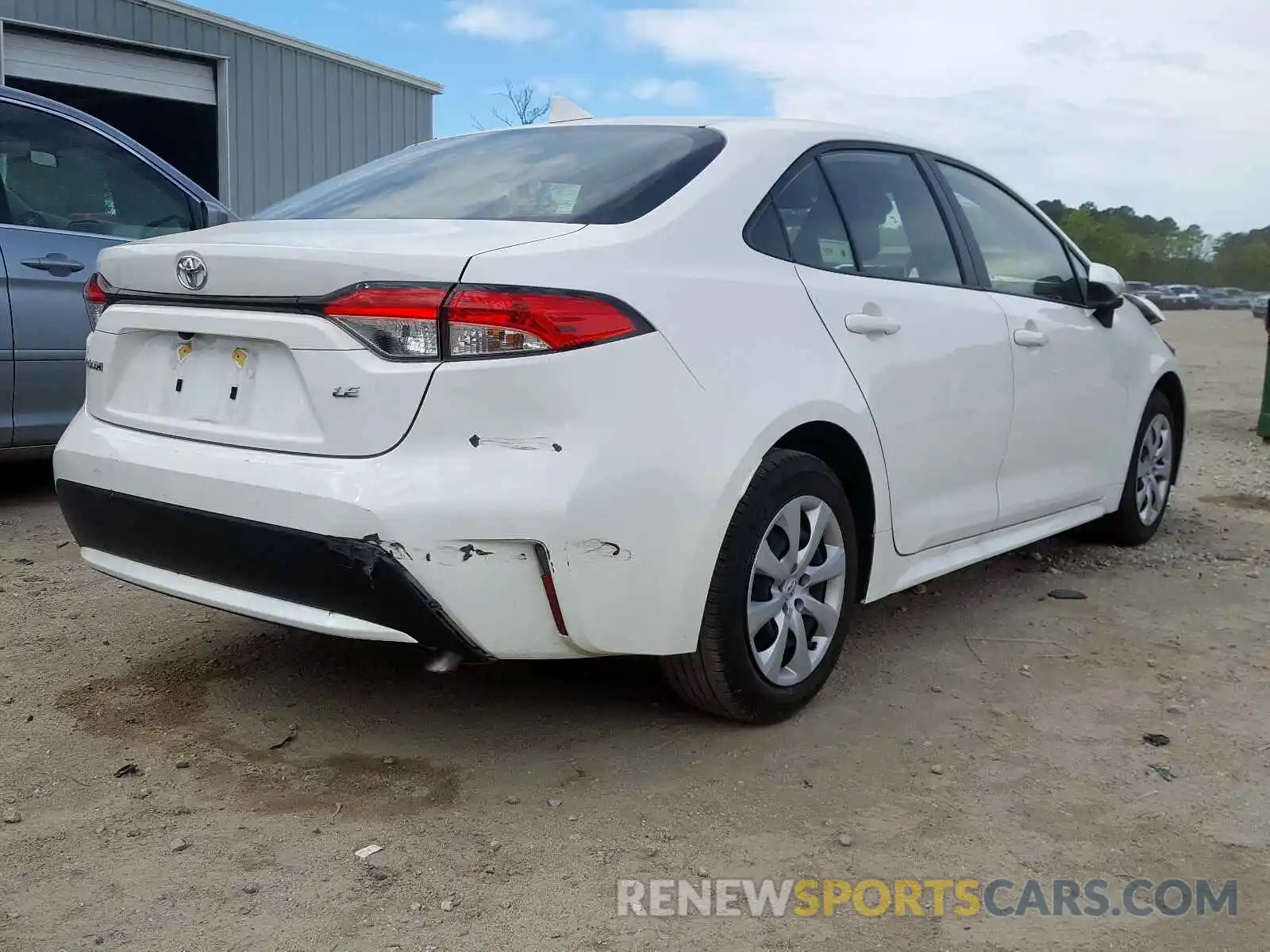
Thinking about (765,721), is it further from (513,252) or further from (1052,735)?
(513,252)

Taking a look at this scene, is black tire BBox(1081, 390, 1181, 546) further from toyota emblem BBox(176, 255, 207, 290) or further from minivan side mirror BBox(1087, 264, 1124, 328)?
toyota emblem BBox(176, 255, 207, 290)

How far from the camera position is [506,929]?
225cm

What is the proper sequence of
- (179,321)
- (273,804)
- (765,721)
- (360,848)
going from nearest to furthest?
(360,848) → (273,804) → (179,321) → (765,721)

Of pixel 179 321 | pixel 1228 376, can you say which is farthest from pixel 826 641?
pixel 1228 376

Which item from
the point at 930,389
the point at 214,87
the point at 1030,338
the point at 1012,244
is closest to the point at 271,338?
the point at 930,389

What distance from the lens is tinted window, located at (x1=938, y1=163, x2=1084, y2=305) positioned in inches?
166

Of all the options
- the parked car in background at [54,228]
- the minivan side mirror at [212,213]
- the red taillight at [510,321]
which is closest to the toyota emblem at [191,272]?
the red taillight at [510,321]

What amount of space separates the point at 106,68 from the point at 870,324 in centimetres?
1115

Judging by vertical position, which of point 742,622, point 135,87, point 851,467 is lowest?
point 742,622

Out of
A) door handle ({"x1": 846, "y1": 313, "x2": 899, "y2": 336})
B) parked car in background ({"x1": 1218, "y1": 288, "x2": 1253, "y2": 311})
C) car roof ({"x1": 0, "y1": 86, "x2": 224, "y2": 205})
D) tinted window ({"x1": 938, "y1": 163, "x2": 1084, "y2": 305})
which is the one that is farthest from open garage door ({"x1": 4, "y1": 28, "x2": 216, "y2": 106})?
parked car in background ({"x1": 1218, "y1": 288, "x2": 1253, "y2": 311})

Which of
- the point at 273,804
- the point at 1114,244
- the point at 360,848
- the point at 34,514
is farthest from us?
the point at 1114,244

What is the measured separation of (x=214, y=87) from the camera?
13328 millimetres

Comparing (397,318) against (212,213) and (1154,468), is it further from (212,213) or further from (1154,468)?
(1154,468)

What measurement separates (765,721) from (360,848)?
1.10 m
